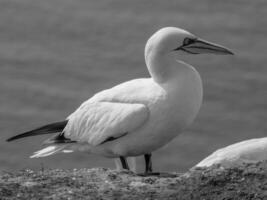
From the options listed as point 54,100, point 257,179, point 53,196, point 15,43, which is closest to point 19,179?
point 53,196

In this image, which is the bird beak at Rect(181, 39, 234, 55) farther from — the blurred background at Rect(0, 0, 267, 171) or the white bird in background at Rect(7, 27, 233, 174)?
the blurred background at Rect(0, 0, 267, 171)

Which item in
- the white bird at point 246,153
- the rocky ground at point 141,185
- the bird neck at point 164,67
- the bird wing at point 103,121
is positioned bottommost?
the rocky ground at point 141,185

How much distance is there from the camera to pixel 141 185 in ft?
27.8

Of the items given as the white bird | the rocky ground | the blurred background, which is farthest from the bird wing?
the blurred background

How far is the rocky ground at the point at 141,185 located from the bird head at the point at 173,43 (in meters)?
1.96

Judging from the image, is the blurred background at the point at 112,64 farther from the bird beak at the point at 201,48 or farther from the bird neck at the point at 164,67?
the bird neck at the point at 164,67

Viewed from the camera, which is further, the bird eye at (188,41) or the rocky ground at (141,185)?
the bird eye at (188,41)

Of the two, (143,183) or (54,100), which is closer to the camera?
(143,183)

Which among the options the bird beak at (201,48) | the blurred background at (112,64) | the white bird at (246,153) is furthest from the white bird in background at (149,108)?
the blurred background at (112,64)

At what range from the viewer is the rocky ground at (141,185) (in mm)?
8117

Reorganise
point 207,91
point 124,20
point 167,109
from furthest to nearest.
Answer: point 124,20 < point 207,91 < point 167,109

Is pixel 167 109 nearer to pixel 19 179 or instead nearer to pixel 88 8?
pixel 19 179

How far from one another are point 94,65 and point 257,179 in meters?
7.41

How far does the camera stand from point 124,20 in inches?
631
